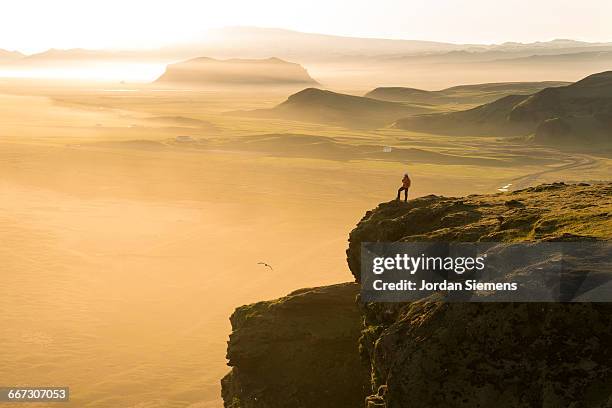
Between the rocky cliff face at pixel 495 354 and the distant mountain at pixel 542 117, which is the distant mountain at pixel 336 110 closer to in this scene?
the distant mountain at pixel 542 117

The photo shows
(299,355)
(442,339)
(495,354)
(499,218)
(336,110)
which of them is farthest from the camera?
(336,110)

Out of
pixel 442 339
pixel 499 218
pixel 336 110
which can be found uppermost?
pixel 336 110

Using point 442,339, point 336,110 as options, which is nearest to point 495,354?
point 442,339

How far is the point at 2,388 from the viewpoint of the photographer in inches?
1125

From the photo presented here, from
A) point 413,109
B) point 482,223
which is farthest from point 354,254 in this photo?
point 413,109

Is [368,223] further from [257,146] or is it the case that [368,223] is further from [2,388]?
[257,146]

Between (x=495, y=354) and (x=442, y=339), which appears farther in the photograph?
(x=442, y=339)

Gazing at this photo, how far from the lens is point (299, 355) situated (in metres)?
20.9

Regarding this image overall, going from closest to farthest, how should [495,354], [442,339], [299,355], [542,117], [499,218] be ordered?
[495,354], [442,339], [499,218], [299,355], [542,117]

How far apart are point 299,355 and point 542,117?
14453 cm

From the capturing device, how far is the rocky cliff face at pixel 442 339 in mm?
14023

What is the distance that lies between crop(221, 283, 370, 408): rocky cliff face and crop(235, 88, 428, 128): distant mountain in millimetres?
150436

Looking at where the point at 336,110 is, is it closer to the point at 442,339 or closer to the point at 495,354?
the point at 442,339

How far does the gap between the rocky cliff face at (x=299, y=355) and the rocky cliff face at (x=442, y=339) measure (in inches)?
1.3
